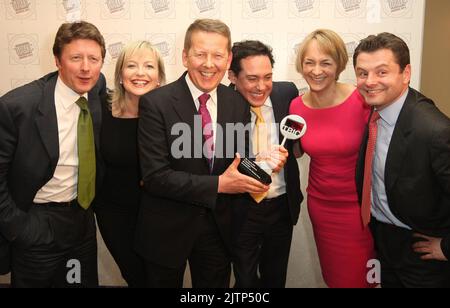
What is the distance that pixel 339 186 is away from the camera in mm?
2135

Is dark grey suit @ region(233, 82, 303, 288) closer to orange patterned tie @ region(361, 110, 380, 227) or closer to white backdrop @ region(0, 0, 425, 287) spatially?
orange patterned tie @ region(361, 110, 380, 227)

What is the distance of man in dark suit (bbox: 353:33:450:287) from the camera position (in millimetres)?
1681

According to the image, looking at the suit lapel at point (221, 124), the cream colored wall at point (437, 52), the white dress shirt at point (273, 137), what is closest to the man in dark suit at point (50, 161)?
the suit lapel at point (221, 124)

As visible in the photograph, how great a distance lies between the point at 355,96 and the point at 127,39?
1683 millimetres

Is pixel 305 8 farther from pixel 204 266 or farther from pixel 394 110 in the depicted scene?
pixel 204 266

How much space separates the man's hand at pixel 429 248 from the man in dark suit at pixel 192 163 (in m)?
0.73

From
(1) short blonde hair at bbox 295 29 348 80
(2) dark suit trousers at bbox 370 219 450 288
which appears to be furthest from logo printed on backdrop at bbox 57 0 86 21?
(2) dark suit trousers at bbox 370 219 450 288

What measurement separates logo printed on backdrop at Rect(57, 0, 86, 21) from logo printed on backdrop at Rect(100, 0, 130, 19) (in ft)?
0.47

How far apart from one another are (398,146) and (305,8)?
4.86 ft

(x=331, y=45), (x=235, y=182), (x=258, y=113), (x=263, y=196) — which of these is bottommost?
(x=263, y=196)

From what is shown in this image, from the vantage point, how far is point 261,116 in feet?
7.11

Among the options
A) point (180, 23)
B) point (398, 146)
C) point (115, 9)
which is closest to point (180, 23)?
point (180, 23)

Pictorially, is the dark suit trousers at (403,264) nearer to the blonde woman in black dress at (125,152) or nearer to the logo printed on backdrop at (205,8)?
the blonde woman in black dress at (125,152)
